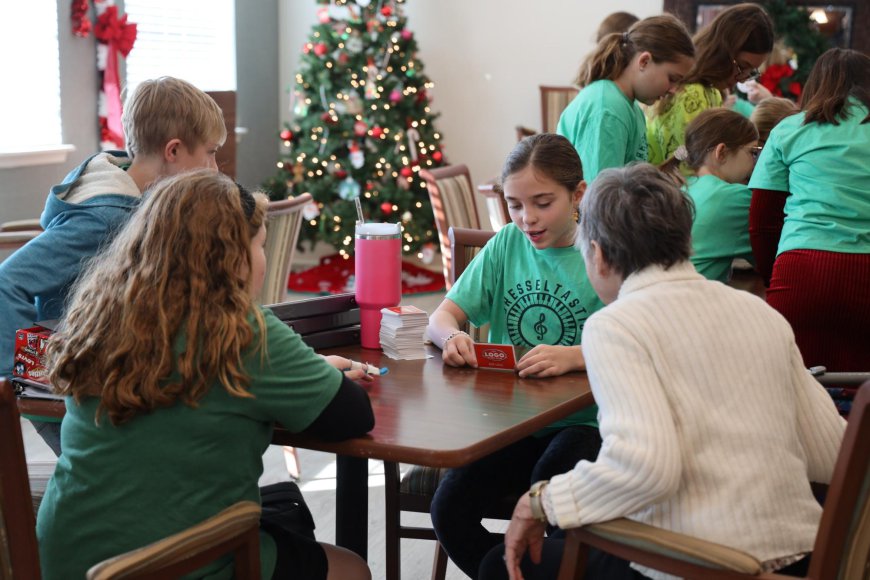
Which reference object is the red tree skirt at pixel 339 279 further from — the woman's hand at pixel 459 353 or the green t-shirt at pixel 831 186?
the woman's hand at pixel 459 353

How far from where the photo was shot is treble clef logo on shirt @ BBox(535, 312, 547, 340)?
2227 mm

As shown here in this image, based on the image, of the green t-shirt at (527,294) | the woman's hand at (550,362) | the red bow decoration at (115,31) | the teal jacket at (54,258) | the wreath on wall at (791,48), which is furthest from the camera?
the wreath on wall at (791,48)

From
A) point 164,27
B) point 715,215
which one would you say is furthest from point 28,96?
point 715,215

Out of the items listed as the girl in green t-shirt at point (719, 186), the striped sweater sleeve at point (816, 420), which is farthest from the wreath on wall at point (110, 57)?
the striped sweater sleeve at point (816, 420)

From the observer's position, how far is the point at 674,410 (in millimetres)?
1436

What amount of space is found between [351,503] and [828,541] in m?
0.97

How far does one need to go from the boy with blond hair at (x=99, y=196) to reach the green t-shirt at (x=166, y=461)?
574mm

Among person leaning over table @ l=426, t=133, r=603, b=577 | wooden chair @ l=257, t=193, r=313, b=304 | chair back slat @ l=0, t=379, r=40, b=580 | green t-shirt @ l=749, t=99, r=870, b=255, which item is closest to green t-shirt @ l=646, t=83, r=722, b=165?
green t-shirt @ l=749, t=99, r=870, b=255

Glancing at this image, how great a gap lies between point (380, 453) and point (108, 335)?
449 mm

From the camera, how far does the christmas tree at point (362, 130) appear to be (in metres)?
6.62

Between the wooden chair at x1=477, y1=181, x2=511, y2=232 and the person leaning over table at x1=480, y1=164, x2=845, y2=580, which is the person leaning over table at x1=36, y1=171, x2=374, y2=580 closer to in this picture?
the person leaning over table at x1=480, y1=164, x2=845, y2=580

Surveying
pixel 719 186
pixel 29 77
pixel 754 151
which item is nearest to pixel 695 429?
pixel 719 186

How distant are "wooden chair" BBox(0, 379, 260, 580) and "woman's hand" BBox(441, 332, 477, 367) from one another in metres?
0.72

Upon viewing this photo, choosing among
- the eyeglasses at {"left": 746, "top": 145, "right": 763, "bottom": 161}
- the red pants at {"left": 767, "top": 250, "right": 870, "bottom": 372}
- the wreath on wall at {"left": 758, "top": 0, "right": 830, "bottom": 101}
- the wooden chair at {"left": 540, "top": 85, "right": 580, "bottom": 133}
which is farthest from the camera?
the wooden chair at {"left": 540, "top": 85, "right": 580, "bottom": 133}
